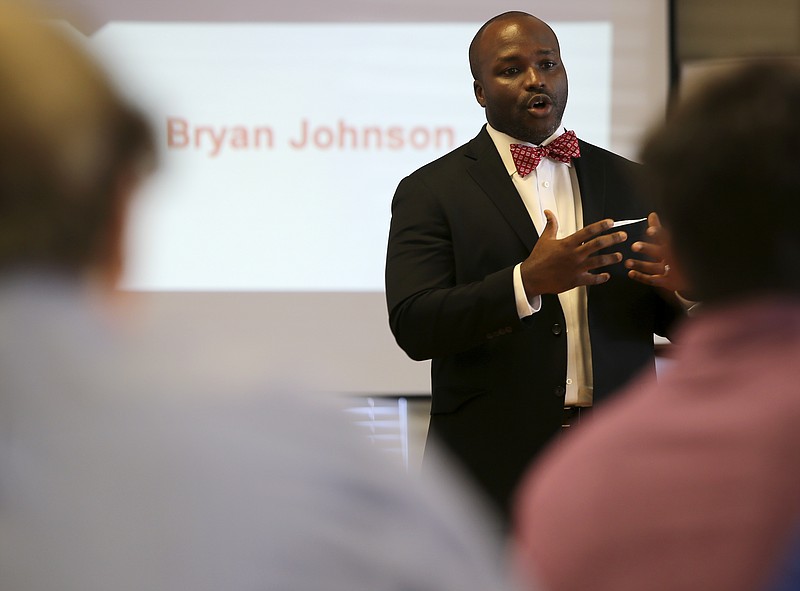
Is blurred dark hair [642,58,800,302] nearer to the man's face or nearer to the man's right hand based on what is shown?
the man's right hand

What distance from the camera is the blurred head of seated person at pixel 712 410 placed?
0.81 m

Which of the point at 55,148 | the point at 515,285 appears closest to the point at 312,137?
the point at 515,285

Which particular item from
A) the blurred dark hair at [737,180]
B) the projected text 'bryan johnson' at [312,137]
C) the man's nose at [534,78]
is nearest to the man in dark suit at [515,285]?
the man's nose at [534,78]

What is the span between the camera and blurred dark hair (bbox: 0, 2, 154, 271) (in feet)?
2.07

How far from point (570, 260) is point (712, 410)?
148cm

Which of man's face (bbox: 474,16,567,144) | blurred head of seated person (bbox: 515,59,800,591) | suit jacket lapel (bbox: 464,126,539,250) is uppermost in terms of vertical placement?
man's face (bbox: 474,16,567,144)

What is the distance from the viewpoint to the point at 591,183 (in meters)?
2.63

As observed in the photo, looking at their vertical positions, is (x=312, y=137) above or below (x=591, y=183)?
above

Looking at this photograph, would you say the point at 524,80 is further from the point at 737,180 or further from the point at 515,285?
the point at 737,180

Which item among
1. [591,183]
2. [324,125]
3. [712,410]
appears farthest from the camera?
[324,125]

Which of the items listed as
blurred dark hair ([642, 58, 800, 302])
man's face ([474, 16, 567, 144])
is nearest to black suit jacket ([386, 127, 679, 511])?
man's face ([474, 16, 567, 144])

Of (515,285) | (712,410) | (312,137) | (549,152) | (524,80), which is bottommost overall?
(712,410)

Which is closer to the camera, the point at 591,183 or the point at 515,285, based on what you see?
the point at 515,285

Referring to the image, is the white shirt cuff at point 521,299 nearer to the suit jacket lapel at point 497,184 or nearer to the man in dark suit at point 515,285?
the man in dark suit at point 515,285
